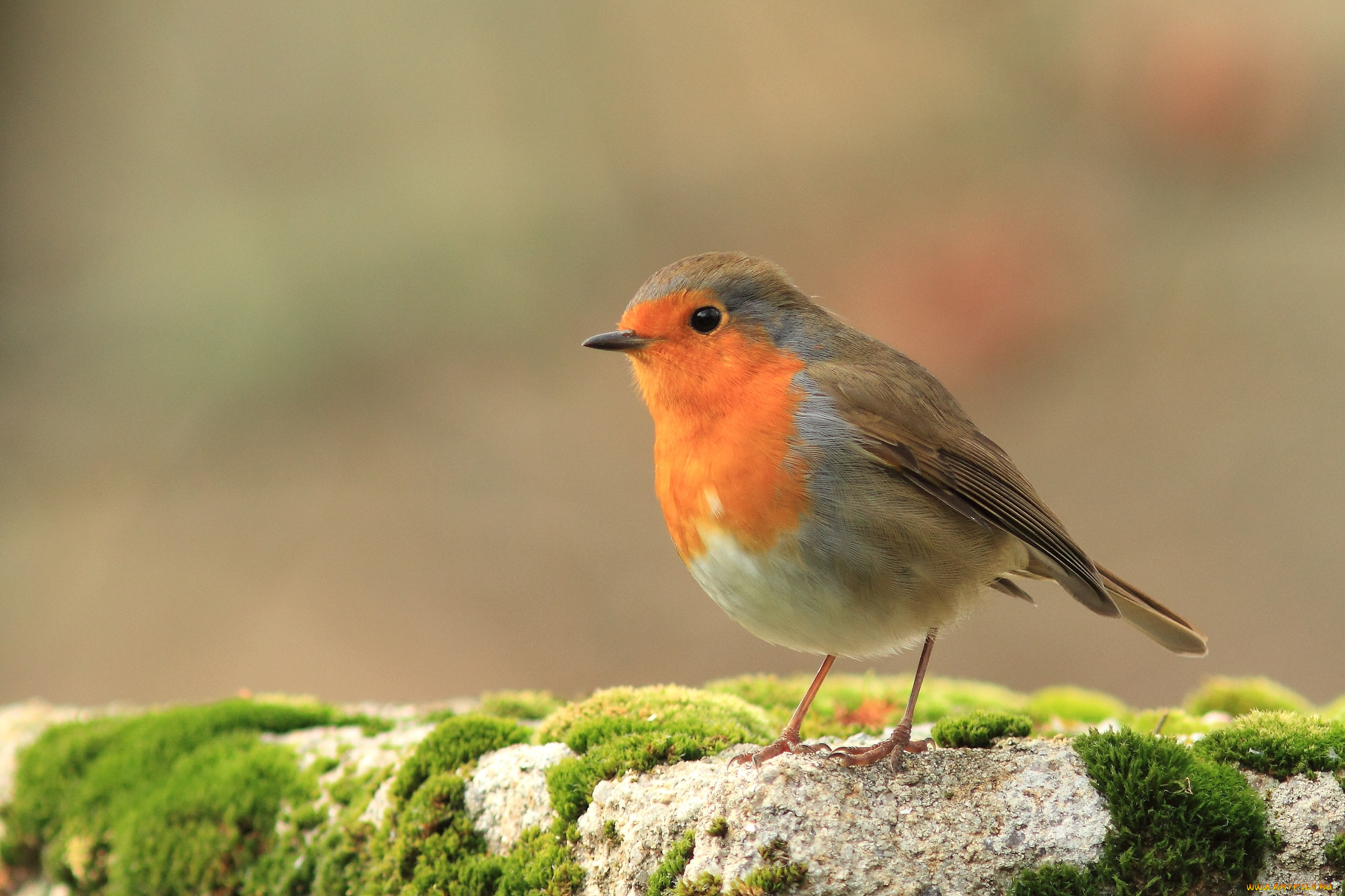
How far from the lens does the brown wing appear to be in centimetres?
293

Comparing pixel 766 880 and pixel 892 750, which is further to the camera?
pixel 892 750

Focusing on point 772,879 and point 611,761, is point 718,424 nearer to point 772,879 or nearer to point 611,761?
point 611,761

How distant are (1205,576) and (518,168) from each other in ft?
20.0

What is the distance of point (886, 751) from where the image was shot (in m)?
2.58

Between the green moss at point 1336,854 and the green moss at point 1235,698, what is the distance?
1.78 metres

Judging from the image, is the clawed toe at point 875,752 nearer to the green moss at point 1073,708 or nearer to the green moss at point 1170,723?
the green moss at point 1170,723

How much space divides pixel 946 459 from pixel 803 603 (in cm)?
64

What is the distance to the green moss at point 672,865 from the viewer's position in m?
2.29

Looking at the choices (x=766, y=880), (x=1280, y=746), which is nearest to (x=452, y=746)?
(x=766, y=880)

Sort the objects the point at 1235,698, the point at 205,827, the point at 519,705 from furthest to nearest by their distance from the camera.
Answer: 1. the point at 1235,698
2. the point at 519,705
3. the point at 205,827

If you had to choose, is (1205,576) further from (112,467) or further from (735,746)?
(112,467)

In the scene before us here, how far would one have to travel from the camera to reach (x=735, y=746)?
2.78 m

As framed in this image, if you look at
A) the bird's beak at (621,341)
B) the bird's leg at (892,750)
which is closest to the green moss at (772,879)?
the bird's leg at (892,750)

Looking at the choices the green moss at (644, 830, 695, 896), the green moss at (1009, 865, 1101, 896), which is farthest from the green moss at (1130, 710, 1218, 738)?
the green moss at (644, 830, 695, 896)
